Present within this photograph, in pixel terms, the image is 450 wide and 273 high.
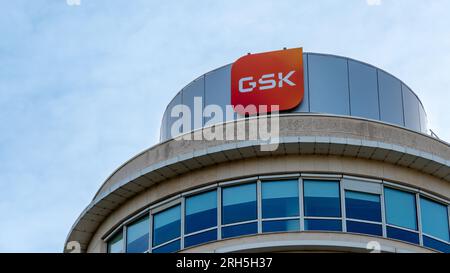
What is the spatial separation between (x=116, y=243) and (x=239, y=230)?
480 cm

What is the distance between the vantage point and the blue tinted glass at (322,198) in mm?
30125

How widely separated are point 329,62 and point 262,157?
4.12m

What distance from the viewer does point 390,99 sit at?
110 ft

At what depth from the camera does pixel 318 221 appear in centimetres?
2995

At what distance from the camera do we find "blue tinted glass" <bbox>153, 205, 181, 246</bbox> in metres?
31.1

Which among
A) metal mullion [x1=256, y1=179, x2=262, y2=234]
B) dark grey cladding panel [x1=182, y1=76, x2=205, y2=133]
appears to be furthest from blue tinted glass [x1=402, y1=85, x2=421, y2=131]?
dark grey cladding panel [x1=182, y1=76, x2=205, y2=133]

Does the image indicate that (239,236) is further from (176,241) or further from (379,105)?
(379,105)

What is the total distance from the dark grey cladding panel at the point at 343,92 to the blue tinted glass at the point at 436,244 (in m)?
4.43

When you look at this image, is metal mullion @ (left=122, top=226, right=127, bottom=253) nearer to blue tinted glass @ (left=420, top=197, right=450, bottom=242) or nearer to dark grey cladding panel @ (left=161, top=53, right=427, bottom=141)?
dark grey cladding panel @ (left=161, top=53, right=427, bottom=141)

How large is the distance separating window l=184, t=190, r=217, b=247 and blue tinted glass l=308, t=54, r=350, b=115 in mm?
4263

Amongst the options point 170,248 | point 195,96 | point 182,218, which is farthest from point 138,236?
point 195,96

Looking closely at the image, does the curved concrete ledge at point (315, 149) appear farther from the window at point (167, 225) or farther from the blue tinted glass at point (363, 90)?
the blue tinted glass at point (363, 90)

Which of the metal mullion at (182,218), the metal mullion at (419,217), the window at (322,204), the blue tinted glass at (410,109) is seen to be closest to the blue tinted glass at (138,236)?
the metal mullion at (182,218)

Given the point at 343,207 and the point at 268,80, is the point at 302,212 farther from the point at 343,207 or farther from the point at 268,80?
the point at 268,80
